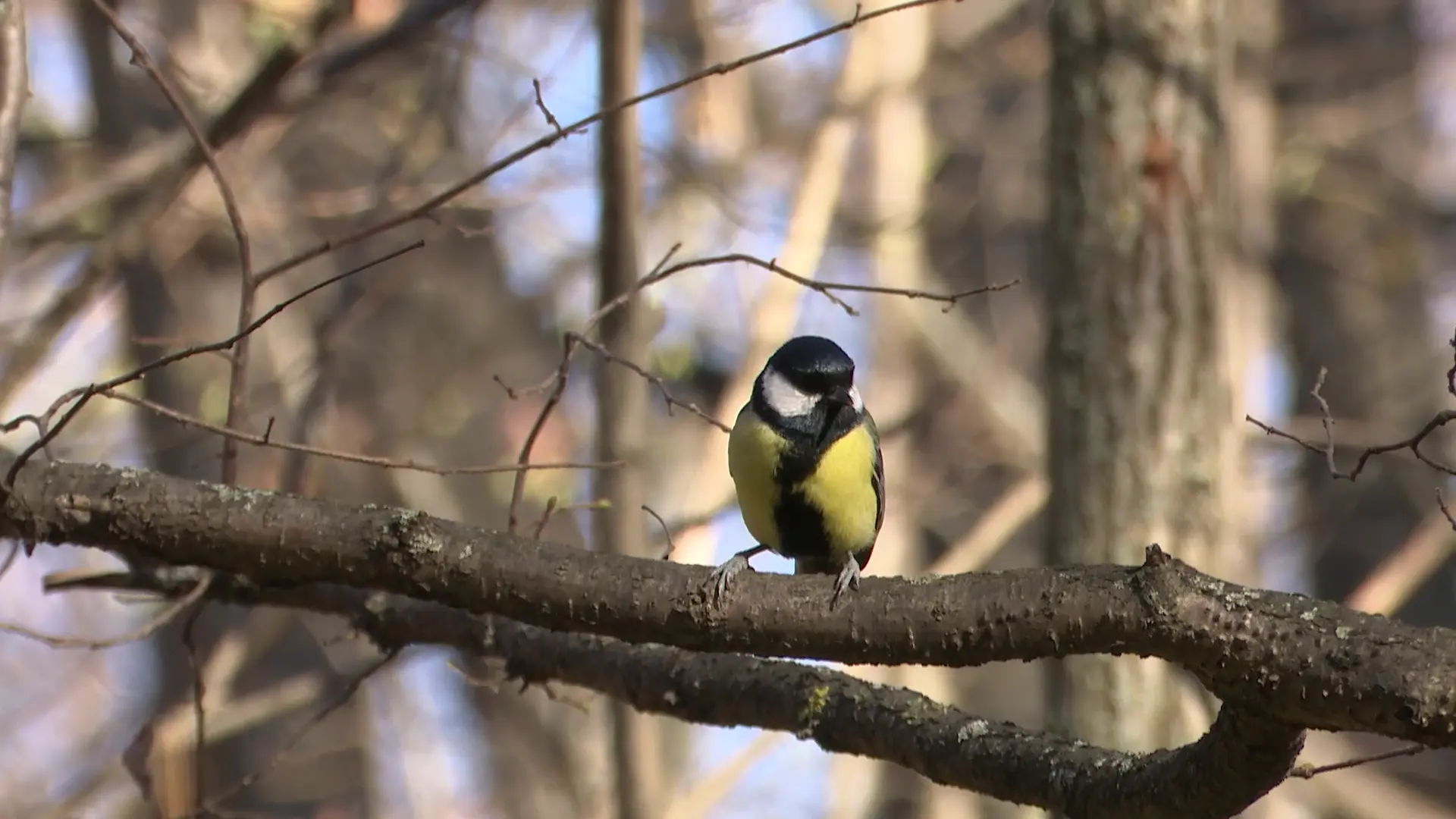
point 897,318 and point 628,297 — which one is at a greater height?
point 897,318

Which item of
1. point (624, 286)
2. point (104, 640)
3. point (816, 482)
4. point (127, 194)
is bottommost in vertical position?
point (104, 640)

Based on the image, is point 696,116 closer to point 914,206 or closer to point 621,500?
point 914,206

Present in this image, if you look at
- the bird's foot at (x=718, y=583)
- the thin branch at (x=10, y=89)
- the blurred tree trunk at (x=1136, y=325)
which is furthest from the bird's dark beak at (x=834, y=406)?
the thin branch at (x=10, y=89)

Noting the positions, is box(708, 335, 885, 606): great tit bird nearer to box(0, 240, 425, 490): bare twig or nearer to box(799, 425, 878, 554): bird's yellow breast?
box(799, 425, 878, 554): bird's yellow breast

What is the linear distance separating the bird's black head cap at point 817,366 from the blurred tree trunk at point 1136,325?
0.93 meters

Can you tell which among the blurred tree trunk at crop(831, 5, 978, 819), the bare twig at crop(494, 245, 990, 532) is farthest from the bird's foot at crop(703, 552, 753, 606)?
the blurred tree trunk at crop(831, 5, 978, 819)

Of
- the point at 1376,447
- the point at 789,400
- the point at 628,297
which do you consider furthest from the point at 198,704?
the point at 1376,447

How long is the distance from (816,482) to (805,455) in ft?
0.21

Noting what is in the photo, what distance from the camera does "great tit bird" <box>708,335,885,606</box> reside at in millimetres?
3025

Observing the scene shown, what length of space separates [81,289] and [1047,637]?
2.79 m

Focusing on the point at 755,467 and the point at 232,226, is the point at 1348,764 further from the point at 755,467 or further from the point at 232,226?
the point at 232,226

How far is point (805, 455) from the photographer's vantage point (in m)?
3.02

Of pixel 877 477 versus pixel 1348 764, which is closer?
pixel 1348 764

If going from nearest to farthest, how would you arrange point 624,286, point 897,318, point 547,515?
1. point 547,515
2. point 624,286
3. point 897,318
